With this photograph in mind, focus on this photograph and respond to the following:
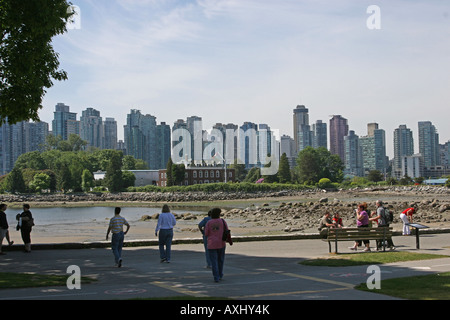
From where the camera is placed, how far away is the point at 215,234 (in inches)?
469

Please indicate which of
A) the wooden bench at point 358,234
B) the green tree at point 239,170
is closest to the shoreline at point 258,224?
Result: the wooden bench at point 358,234

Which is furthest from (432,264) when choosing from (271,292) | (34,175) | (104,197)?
(34,175)

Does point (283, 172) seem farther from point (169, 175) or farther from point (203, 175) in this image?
point (169, 175)

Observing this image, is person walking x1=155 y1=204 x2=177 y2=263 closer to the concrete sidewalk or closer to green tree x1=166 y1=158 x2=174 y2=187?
the concrete sidewalk

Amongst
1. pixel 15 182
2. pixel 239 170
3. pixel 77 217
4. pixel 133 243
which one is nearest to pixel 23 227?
pixel 133 243

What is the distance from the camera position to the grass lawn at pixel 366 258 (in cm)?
1427

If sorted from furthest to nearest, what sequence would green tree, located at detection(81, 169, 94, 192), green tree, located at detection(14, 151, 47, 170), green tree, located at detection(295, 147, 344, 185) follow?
green tree, located at detection(14, 151, 47, 170) < green tree, located at detection(295, 147, 344, 185) < green tree, located at detection(81, 169, 94, 192)

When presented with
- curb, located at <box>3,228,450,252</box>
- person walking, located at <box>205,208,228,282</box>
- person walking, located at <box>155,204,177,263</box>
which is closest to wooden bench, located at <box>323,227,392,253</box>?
curb, located at <box>3,228,450,252</box>

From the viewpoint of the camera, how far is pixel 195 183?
4909 inches

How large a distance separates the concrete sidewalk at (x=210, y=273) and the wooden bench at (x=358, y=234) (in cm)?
70

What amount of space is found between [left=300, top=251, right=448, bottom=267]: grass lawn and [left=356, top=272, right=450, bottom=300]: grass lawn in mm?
2760

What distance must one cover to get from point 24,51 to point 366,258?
12223mm

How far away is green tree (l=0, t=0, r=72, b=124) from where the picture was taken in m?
15.0
